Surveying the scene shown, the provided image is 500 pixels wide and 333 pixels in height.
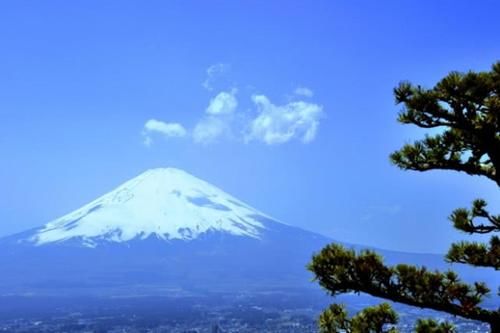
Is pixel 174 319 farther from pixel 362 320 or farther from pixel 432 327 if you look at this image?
pixel 362 320

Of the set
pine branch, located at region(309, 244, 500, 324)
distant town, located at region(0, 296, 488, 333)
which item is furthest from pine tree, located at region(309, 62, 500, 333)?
distant town, located at region(0, 296, 488, 333)

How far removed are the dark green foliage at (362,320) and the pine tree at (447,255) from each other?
12 millimetres

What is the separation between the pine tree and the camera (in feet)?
23.6

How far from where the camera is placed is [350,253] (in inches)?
299

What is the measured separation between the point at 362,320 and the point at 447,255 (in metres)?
1.54

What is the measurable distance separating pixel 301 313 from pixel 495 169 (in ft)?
541

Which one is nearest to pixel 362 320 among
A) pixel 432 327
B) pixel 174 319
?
pixel 432 327

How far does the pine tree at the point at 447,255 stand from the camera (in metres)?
7.18

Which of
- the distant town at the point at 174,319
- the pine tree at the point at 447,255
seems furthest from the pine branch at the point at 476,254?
the distant town at the point at 174,319

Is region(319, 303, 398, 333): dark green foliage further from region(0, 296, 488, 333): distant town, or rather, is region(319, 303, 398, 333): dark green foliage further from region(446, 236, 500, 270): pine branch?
region(0, 296, 488, 333): distant town

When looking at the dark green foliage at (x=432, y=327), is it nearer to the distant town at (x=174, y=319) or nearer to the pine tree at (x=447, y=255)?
the pine tree at (x=447, y=255)

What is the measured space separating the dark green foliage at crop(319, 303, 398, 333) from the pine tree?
0.01 m

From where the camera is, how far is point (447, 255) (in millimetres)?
8391

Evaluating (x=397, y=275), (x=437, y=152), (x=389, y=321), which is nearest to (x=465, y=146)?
(x=437, y=152)
